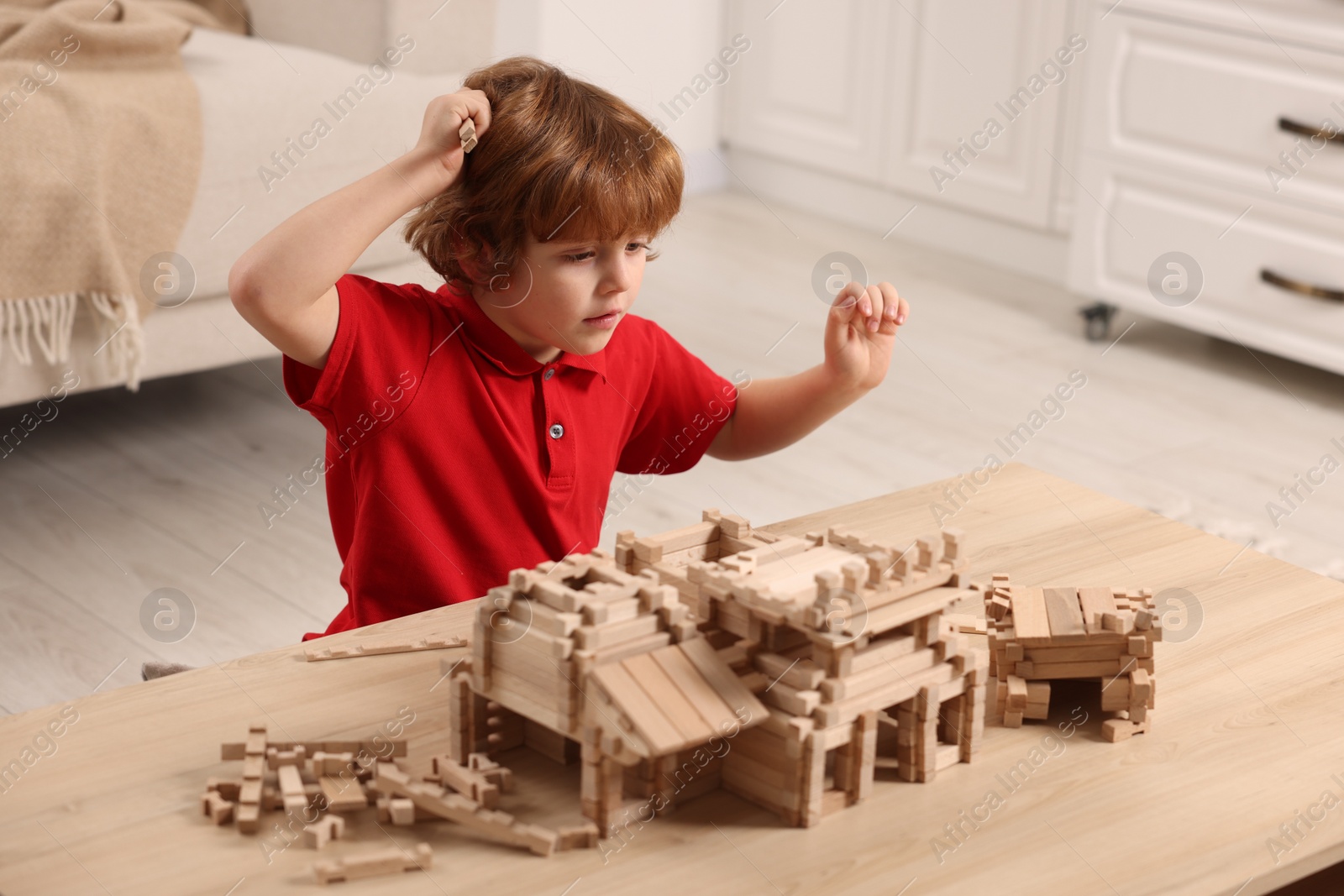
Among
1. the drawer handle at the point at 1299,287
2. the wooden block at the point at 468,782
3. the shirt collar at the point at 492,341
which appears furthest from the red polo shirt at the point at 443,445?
the drawer handle at the point at 1299,287

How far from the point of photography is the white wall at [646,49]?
3.46 metres

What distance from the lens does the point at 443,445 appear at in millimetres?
1068

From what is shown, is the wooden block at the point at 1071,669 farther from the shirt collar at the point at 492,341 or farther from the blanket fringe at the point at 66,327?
the blanket fringe at the point at 66,327

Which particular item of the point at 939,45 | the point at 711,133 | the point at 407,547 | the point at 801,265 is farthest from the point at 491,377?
the point at 711,133

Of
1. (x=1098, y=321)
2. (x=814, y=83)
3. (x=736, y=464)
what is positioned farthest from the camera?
(x=814, y=83)

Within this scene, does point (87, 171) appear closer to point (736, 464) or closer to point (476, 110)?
point (736, 464)

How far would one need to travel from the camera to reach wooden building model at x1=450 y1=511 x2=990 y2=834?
0.70 meters

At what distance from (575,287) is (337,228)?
0.56 feet

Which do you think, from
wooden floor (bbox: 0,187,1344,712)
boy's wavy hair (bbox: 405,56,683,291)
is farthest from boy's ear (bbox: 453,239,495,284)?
wooden floor (bbox: 0,187,1344,712)

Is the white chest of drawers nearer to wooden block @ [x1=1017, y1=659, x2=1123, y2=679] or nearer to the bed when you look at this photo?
the bed

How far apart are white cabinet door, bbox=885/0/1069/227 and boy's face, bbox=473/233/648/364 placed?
2297mm

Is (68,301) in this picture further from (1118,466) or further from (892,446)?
(1118,466)

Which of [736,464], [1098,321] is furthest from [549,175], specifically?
[1098,321]

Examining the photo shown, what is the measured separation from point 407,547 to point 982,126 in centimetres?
251
